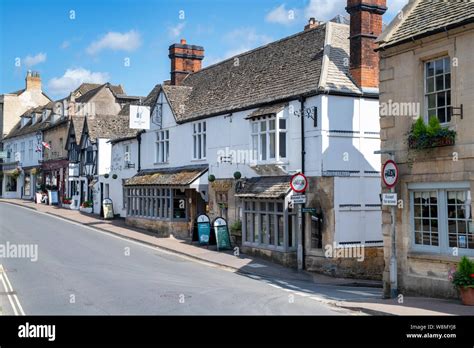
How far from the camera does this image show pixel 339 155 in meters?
19.3

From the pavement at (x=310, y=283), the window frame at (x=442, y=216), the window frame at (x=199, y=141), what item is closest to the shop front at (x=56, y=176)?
the pavement at (x=310, y=283)

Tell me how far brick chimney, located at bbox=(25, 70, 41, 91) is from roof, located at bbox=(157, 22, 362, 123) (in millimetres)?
38768

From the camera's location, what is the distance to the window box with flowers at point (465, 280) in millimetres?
11891

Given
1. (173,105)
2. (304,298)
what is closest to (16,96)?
(173,105)

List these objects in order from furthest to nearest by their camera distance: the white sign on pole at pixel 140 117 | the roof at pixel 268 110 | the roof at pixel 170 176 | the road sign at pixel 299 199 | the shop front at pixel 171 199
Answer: the white sign on pole at pixel 140 117 < the shop front at pixel 171 199 < the roof at pixel 170 176 < the roof at pixel 268 110 < the road sign at pixel 299 199

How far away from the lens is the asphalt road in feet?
38.7

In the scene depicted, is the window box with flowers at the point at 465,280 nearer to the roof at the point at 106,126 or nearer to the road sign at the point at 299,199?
the road sign at the point at 299,199

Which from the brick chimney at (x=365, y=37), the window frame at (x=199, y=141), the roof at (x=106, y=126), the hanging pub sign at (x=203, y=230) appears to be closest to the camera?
the brick chimney at (x=365, y=37)

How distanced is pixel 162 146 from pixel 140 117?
6.91 ft

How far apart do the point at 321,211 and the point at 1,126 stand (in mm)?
55723

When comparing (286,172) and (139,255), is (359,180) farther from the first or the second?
(139,255)

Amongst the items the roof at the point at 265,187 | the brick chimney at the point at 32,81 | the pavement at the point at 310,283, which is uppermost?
the brick chimney at the point at 32,81

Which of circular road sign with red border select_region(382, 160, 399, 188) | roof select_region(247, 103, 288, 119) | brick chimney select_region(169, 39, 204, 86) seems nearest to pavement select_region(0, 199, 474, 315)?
circular road sign with red border select_region(382, 160, 399, 188)
